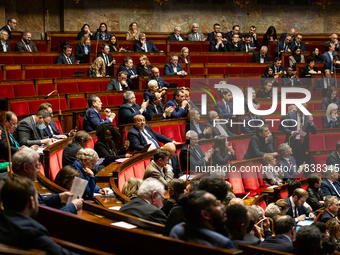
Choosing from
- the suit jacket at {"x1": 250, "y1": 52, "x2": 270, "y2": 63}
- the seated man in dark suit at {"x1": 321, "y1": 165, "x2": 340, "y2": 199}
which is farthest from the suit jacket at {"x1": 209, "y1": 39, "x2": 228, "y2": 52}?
the seated man in dark suit at {"x1": 321, "y1": 165, "x2": 340, "y2": 199}

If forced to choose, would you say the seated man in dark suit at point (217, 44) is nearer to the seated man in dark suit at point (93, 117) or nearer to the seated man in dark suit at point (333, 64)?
the seated man in dark suit at point (333, 64)

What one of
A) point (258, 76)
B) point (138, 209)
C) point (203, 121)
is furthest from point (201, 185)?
point (258, 76)

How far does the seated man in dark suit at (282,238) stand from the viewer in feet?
5.67

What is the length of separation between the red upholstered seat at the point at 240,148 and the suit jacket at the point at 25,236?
120 inches

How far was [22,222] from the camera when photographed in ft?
3.86

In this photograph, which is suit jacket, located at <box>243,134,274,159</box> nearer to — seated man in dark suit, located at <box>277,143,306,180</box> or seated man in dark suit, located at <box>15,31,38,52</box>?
seated man in dark suit, located at <box>277,143,306,180</box>

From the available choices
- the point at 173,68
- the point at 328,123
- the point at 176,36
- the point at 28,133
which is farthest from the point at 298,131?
the point at 176,36

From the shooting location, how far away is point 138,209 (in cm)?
178

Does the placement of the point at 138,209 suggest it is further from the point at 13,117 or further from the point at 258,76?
the point at 258,76

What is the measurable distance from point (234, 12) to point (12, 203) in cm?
751

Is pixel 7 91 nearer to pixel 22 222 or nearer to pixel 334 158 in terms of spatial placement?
pixel 334 158

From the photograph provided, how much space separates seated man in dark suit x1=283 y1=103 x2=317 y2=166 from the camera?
4.26m

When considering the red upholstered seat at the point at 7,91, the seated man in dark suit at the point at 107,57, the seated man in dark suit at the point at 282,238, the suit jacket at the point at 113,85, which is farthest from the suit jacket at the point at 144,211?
the seated man in dark suit at the point at 107,57

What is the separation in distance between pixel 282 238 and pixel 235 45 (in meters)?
5.21
